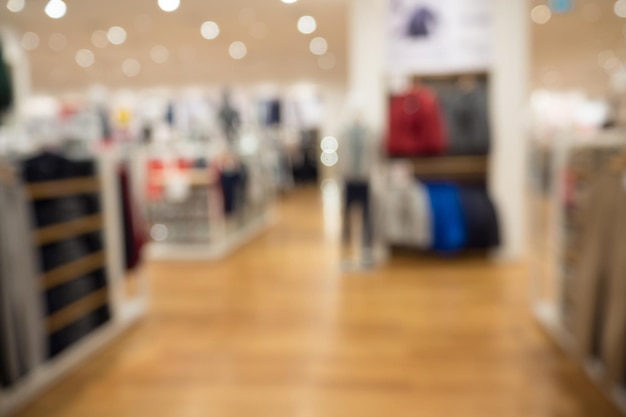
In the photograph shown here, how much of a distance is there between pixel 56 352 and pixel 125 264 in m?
1.05

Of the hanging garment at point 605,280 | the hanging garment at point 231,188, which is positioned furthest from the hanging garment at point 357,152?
the hanging garment at point 605,280

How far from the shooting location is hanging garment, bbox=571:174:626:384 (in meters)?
2.16

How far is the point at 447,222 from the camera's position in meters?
5.42

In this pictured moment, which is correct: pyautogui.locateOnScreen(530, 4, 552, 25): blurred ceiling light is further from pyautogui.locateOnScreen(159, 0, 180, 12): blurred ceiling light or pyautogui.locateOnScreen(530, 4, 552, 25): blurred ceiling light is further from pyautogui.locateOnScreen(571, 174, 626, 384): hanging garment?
pyautogui.locateOnScreen(159, 0, 180, 12): blurred ceiling light

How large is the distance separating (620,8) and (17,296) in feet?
9.17

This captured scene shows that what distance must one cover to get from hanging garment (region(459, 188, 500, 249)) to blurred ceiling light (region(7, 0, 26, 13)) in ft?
15.3

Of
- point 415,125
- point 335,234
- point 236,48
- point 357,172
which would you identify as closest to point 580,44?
point 415,125

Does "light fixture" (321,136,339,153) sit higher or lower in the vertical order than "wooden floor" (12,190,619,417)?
higher

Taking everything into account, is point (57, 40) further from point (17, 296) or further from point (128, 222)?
point (128, 222)

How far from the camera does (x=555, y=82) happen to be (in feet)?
33.8

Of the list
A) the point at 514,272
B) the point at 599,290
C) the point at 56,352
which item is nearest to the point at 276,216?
the point at 514,272

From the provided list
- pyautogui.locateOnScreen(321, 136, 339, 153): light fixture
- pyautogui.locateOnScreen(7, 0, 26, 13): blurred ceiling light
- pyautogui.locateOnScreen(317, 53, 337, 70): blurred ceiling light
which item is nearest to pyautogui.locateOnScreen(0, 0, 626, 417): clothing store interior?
pyautogui.locateOnScreen(7, 0, 26, 13): blurred ceiling light

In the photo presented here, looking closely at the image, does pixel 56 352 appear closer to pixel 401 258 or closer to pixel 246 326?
pixel 246 326

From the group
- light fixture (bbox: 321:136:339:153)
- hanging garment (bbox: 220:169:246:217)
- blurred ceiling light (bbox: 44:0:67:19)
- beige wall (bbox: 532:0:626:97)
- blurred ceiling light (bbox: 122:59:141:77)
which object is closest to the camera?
→ blurred ceiling light (bbox: 44:0:67:19)
